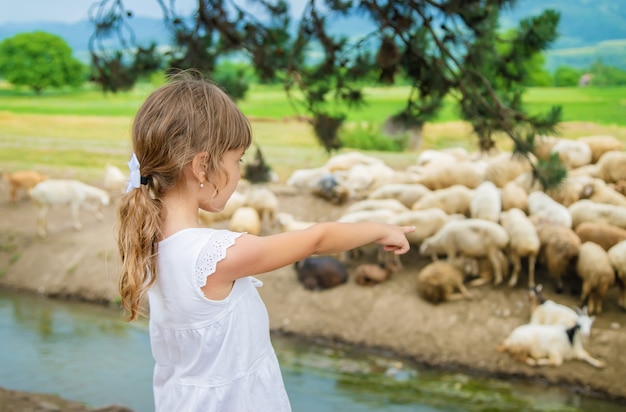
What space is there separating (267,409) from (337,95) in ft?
11.9

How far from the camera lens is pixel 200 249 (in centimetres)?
141

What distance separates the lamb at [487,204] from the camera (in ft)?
21.2

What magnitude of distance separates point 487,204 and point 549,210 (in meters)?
0.51

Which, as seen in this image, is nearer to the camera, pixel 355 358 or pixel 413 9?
pixel 413 9

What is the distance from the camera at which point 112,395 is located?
5.00 meters

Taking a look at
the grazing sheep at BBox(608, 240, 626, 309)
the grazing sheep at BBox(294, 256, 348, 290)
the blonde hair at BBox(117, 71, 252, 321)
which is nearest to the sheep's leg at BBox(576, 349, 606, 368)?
the grazing sheep at BBox(608, 240, 626, 309)

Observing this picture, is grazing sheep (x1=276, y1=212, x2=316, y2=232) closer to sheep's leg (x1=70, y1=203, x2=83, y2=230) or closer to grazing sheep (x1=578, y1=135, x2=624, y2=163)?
sheep's leg (x1=70, y1=203, x2=83, y2=230)

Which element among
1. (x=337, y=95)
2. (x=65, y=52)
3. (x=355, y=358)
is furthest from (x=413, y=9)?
(x=65, y=52)

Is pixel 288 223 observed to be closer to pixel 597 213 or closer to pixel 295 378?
pixel 295 378

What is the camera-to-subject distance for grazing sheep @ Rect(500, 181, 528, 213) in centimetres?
668

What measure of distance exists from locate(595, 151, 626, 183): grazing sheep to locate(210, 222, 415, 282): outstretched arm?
19.9 feet

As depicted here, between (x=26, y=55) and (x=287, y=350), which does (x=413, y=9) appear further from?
(x=26, y=55)

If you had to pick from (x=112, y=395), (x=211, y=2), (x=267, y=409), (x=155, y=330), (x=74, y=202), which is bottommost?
(x=112, y=395)

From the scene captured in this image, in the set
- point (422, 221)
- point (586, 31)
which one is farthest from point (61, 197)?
point (586, 31)
